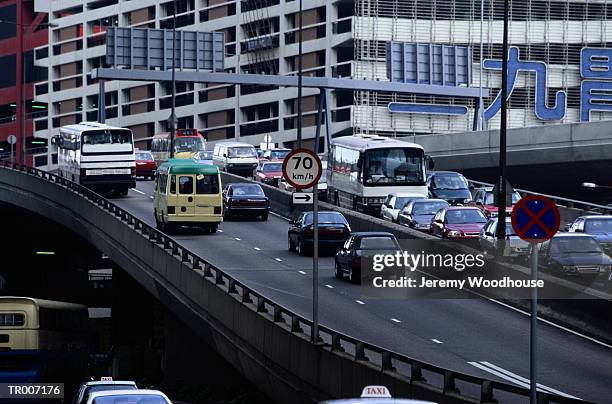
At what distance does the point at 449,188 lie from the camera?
63.6 meters

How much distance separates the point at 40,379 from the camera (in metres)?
35.5

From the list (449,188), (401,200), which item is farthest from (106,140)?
(401,200)

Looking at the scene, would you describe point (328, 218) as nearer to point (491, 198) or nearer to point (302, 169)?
Answer: point (491, 198)

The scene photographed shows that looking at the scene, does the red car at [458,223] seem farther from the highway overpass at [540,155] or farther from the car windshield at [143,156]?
the car windshield at [143,156]

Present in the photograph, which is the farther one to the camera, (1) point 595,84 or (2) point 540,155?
(1) point 595,84

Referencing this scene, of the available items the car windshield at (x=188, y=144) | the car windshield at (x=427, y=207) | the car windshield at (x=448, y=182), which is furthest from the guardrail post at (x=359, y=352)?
the car windshield at (x=188, y=144)

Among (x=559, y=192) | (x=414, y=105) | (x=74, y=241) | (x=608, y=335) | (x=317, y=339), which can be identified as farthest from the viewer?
(x=414, y=105)

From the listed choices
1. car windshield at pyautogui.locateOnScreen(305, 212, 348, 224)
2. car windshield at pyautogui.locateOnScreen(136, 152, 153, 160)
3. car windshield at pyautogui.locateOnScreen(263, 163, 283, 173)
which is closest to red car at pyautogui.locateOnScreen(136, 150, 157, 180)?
car windshield at pyautogui.locateOnScreen(136, 152, 153, 160)

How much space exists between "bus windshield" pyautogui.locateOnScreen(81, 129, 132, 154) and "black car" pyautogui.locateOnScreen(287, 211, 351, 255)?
18172 millimetres

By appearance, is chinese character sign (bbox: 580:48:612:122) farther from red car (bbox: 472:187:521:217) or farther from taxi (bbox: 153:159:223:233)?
taxi (bbox: 153:159:223:233)

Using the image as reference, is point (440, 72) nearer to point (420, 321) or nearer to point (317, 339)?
point (420, 321)

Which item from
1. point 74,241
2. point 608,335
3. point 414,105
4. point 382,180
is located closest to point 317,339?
point 608,335

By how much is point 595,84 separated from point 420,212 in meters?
68.1

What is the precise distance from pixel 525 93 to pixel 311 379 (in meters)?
95.7
